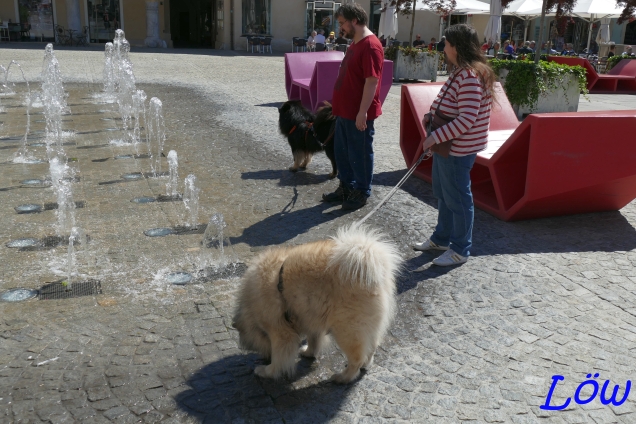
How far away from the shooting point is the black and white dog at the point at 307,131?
7.28 metres

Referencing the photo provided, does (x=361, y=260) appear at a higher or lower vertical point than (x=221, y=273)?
higher

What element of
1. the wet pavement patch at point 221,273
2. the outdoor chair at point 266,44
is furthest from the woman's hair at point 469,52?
the outdoor chair at point 266,44

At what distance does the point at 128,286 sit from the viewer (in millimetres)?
4449

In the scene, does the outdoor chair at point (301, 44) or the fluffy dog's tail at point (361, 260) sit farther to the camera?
the outdoor chair at point (301, 44)

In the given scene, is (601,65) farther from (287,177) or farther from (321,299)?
(321,299)

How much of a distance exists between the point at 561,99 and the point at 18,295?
1220cm

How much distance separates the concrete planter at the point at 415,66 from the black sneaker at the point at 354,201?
45.0ft

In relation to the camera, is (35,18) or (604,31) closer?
(604,31)

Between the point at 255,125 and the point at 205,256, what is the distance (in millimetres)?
6072

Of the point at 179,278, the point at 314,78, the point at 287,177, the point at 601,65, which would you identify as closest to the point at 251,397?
the point at 179,278

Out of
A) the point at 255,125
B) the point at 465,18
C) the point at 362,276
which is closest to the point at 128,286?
the point at 362,276

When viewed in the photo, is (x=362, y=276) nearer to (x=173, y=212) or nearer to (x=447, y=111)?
(x=447, y=111)

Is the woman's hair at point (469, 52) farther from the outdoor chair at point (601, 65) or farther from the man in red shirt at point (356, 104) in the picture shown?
the outdoor chair at point (601, 65)

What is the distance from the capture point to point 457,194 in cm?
478
